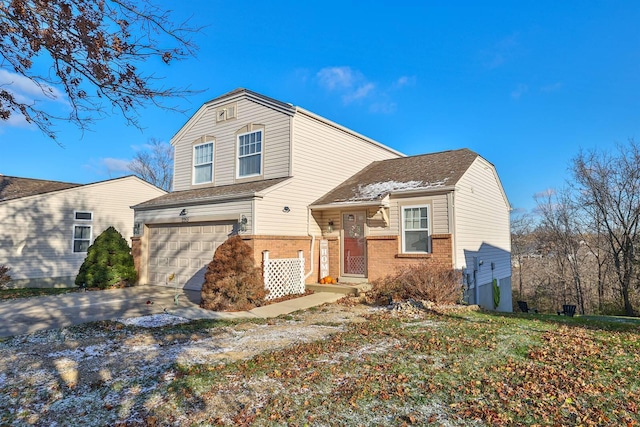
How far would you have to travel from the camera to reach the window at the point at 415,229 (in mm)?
12047

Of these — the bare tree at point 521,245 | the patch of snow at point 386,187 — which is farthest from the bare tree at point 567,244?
the patch of snow at point 386,187

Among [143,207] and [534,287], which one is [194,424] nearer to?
[143,207]

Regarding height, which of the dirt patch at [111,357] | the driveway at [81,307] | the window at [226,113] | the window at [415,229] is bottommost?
the dirt patch at [111,357]

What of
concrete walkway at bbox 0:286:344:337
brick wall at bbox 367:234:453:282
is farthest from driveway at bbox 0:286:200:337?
brick wall at bbox 367:234:453:282

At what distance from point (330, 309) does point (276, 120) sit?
7.14m

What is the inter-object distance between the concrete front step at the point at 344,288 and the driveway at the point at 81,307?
3814 mm

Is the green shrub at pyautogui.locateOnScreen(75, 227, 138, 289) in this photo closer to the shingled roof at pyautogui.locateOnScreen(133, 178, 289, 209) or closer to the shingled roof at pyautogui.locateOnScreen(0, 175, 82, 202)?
the shingled roof at pyautogui.locateOnScreen(133, 178, 289, 209)

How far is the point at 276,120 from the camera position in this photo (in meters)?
13.5

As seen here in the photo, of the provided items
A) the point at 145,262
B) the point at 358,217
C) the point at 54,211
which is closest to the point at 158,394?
the point at 358,217

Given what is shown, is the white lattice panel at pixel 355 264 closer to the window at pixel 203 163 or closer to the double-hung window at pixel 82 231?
the window at pixel 203 163

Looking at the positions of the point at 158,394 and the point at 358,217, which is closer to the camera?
the point at 158,394

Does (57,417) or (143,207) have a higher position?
(143,207)

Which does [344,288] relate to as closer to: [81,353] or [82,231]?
[81,353]

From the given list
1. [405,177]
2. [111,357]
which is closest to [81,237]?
[111,357]
